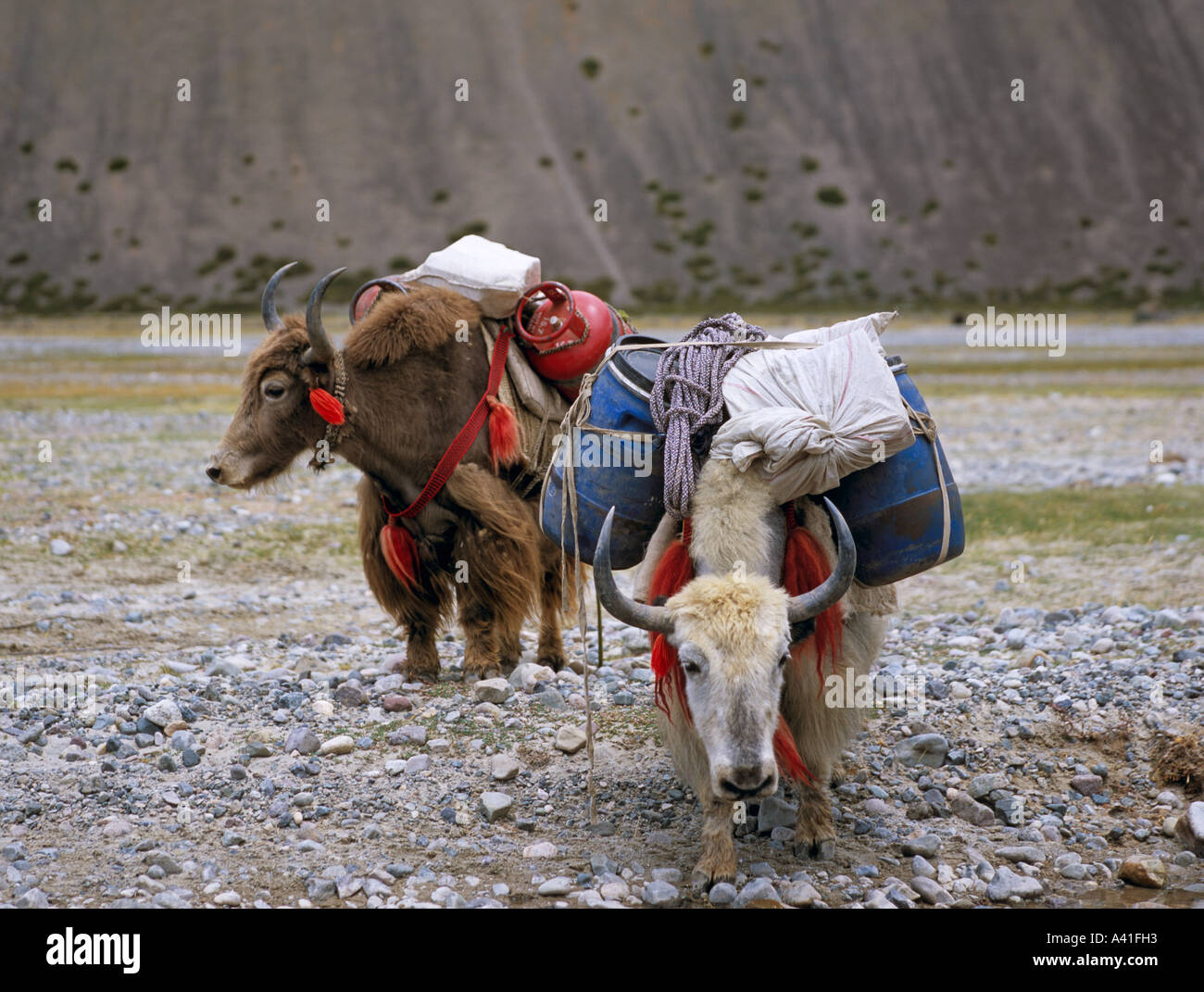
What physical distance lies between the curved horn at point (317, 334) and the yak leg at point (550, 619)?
1.70 m

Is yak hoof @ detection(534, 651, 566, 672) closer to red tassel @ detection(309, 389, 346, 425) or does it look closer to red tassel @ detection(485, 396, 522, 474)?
red tassel @ detection(485, 396, 522, 474)

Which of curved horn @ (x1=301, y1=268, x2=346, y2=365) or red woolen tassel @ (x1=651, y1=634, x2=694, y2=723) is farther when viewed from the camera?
curved horn @ (x1=301, y1=268, x2=346, y2=365)

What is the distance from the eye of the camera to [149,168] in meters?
56.5

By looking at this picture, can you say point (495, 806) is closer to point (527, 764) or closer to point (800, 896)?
point (527, 764)

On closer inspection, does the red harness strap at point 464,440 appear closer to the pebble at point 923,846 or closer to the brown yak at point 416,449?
the brown yak at point 416,449

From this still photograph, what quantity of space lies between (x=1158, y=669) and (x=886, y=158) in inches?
2310

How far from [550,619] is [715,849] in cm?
260

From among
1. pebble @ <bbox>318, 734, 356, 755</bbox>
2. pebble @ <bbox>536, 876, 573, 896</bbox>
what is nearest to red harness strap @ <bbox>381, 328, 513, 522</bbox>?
pebble @ <bbox>318, 734, 356, 755</bbox>

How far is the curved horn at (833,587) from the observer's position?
3.93 m

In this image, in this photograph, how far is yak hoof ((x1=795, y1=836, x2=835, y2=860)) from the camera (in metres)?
4.52

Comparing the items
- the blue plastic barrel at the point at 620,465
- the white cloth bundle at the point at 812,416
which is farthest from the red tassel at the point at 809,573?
the blue plastic barrel at the point at 620,465

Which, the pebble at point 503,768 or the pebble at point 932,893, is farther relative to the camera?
the pebble at point 503,768

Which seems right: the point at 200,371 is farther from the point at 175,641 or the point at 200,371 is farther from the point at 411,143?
the point at 411,143
